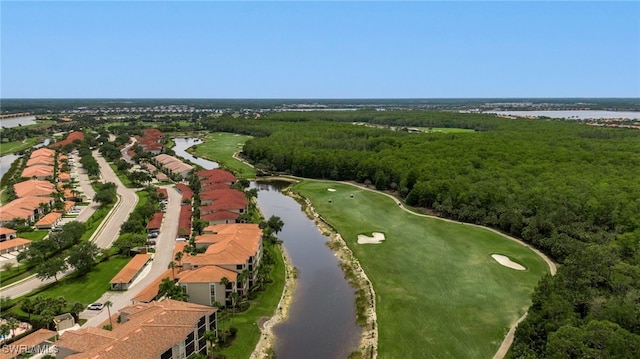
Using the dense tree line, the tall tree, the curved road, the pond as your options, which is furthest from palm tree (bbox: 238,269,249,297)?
the pond

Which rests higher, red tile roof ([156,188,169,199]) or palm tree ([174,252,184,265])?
palm tree ([174,252,184,265])

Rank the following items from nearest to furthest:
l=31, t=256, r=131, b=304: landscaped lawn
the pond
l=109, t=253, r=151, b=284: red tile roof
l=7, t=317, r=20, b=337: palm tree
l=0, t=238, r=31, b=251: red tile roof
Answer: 1. l=7, t=317, r=20, b=337: palm tree
2. l=31, t=256, r=131, b=304: landscaped lawn
3. l=109, t=253, r=151, b=284: red tile roof
4. l=0, t=238, r=31, b=251: red tile roof
5. the pond

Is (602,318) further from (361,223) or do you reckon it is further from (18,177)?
(18,177)

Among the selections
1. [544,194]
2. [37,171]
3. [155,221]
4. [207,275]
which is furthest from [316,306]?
[37,171]

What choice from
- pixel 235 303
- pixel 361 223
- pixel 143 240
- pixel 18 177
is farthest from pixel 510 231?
pixel 18 177

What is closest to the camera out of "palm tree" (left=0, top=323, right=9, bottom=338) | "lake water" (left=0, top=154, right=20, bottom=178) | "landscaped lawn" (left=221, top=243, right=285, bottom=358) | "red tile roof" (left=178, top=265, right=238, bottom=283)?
"palm tree" (left=0, top=323, right=9, bottom=338)

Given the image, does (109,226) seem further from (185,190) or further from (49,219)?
(185,190)

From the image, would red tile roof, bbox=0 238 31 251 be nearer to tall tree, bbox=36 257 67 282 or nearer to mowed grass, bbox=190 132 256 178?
tall tree, bbox=36 257 67 282
